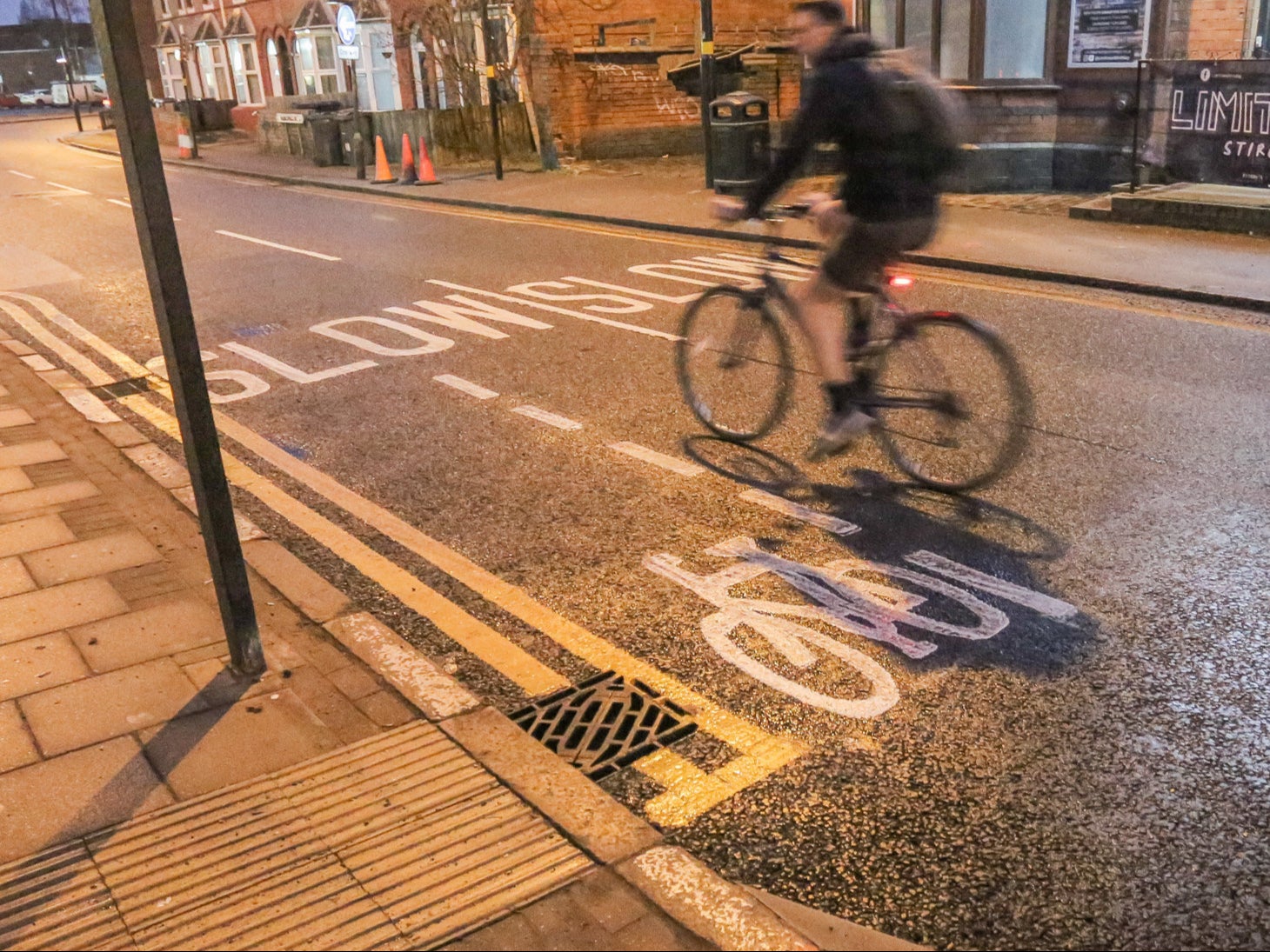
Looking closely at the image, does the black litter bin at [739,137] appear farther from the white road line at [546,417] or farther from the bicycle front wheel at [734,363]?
the bicycle front wheel at [734,363]

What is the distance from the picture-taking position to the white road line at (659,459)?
5867mm

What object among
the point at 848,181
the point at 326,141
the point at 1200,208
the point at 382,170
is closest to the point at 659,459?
the point at 848,181

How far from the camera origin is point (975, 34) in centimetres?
1577

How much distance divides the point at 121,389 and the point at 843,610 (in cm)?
574

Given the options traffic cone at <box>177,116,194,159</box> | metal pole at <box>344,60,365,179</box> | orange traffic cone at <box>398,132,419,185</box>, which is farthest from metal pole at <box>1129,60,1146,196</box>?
traffic cone at <box>177,116,194,159</box>

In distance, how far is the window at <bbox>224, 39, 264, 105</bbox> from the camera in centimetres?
4153

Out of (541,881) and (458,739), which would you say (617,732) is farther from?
(541,881)

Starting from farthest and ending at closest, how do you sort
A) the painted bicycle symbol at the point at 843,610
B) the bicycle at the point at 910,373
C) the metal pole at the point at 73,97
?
the metal pole at the point at 73,97 < the bicycle at the point at 910,373 < the painted bicycle symbol at the point at 843,610

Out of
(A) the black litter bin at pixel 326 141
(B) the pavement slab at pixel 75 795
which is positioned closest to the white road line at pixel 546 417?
(B) the pavement slab at pixel 75 795

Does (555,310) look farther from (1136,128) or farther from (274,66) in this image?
(274,66)

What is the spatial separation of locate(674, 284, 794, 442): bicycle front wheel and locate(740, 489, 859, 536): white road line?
770 millimetres

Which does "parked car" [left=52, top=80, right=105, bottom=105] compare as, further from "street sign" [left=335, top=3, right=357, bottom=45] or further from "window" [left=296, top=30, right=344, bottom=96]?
"street sign" [left=335, top=3, right=357, bottom=45]

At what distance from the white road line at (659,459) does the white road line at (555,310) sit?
5.54 feet

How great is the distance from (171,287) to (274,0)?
39.9 metres
